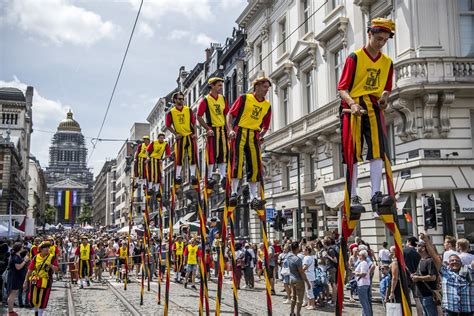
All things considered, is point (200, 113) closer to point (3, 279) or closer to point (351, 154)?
point (351, 154)

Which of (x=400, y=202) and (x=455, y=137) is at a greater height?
(x=455, y=137)

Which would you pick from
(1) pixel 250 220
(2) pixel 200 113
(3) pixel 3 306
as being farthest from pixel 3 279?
(1) pixel 250 220

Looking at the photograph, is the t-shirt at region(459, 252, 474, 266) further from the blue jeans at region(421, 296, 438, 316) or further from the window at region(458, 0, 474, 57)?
the window at region(458, 0, 474, 57)

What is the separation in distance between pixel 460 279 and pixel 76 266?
1965 centimetres

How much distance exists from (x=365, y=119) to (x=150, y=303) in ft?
39.7

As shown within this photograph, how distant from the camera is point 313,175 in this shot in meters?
28.4

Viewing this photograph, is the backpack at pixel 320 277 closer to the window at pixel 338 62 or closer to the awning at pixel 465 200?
the awning at pixel 465 200

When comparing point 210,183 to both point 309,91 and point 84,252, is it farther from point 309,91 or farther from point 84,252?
point 309,91

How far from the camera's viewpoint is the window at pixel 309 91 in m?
28.2

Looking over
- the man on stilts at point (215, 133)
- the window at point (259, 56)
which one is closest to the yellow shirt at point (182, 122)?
the man on stilts at point (215, 133)

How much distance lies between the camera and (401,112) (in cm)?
1967

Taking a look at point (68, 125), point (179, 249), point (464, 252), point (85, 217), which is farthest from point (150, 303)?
point (68, 125)

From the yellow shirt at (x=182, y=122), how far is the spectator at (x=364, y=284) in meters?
5.13

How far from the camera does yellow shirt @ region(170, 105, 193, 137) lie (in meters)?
11.1
